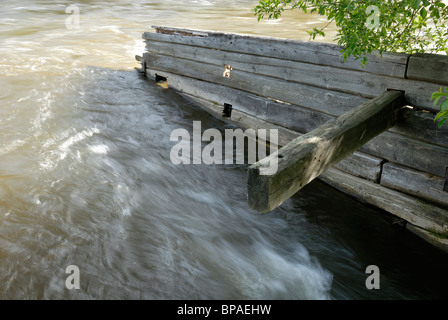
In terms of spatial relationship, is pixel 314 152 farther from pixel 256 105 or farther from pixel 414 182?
pixel 256 105

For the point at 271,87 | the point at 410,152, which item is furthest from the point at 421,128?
the point at 271,87

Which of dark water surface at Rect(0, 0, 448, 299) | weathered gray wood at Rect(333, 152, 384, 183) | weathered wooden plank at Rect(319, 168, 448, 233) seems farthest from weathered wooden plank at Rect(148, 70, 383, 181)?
dark water surface at Rect(0, 0, 448, 299)

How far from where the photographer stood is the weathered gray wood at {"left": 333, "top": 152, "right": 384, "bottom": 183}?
4012 millimetres

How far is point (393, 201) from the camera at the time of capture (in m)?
3.92

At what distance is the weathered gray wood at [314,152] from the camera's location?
231cm

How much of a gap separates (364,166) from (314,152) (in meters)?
1.82

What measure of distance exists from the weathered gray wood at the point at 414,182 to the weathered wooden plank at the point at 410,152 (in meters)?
0.06

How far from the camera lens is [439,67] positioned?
132 inches

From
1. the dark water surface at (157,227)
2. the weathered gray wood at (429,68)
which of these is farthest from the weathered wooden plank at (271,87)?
the dark water surface at (157,227)

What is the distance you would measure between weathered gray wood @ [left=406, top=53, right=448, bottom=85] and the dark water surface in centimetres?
148

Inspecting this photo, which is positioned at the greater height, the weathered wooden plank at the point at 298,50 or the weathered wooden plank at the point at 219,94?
the weathered wooden plank at the point at 298,50

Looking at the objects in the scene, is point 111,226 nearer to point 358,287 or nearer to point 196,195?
point 196,195

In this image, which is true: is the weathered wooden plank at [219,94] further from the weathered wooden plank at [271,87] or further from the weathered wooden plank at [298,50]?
the weathered wooden plank at [298,50]

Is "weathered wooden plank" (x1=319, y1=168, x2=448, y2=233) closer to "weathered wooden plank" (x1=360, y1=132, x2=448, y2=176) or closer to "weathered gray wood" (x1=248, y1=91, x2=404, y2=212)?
"weathered wooden plank" (x1=360, y1=132, x2=448, y2=176)
